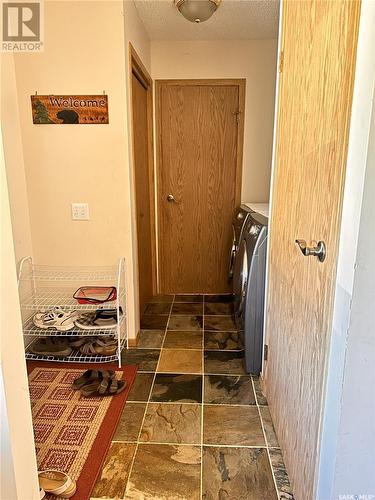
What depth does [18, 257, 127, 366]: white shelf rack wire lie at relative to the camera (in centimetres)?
229

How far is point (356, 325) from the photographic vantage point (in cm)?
81

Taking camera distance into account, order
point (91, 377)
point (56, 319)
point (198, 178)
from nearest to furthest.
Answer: point (91, 377) → point (56, 319) → point (198, 178)

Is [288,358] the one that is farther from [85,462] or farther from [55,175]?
[55,175]

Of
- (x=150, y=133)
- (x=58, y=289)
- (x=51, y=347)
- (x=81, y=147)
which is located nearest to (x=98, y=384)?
(x=51, y=347)

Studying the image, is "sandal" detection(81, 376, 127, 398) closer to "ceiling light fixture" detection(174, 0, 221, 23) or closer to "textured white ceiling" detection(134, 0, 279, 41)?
"ceiling light fixture" detection(174, 0, 221, 23)

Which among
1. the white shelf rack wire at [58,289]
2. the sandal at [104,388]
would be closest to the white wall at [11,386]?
the sandal at [104,388]

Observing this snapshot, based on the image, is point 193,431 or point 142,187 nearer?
point 193,431

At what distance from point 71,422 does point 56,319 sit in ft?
2.41

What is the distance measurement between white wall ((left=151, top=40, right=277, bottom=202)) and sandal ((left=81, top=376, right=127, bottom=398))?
8.01 feet

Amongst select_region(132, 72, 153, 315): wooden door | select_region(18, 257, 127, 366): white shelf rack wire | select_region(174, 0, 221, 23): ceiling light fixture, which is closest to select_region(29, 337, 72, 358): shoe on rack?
select_region(18, 257, 127, 366): white shelf rack wire

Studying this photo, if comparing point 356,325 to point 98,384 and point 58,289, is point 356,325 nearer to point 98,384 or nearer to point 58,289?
point 98,384

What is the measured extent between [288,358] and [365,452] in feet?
1.64

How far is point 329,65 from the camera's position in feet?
3.10

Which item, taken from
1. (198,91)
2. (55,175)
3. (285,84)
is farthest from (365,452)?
(198,91)
